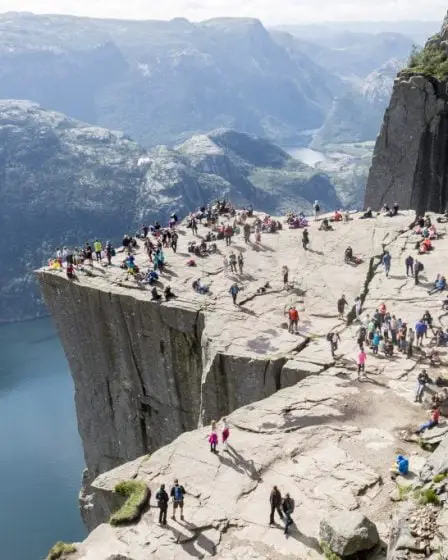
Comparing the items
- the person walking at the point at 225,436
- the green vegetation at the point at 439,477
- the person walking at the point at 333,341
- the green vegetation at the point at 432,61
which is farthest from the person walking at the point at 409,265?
the green vegetation at the point at 432,61

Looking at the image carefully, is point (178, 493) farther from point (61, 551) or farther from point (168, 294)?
point (168, 294)

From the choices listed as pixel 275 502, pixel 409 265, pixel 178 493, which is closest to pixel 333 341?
pixel 409 265

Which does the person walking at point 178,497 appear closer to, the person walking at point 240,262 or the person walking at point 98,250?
the person walking at point 240,262

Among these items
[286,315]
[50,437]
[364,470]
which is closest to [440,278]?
[286,315]

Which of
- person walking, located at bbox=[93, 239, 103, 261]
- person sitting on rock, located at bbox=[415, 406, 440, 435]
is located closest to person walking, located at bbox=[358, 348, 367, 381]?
person sitting on rock, located at bbox=[415, 406, 440, 435]

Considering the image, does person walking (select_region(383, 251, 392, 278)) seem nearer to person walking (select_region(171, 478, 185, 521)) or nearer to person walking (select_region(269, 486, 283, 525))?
person walking (select_region(269, 486, 283, 525))

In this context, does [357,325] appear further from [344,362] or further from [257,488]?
[257,488]
